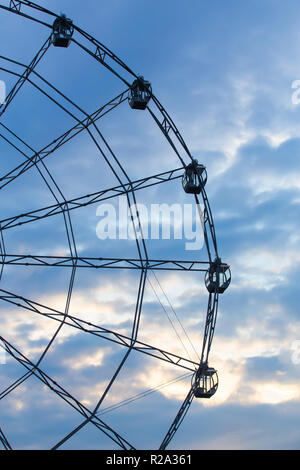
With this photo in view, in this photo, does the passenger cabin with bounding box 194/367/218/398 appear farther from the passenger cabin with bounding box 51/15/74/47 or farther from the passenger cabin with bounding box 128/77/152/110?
the passenger cabin with bounding box 51/15/74/47

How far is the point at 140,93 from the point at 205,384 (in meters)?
15.3

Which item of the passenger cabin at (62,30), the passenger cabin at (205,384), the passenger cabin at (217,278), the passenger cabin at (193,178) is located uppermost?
the passenger cabin at (62,30)

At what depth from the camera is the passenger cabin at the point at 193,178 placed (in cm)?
3575

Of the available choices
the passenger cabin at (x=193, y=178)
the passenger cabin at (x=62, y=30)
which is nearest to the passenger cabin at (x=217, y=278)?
the passenger cabin at (x=193, y=178)

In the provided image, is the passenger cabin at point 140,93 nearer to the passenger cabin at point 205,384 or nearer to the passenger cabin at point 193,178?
the passenger cabin at point 193,178

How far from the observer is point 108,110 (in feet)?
117

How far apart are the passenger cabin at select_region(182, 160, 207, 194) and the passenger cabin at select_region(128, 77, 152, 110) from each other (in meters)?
4.01

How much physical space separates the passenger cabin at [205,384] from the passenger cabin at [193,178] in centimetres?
928

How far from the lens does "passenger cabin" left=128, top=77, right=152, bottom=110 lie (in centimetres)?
3538

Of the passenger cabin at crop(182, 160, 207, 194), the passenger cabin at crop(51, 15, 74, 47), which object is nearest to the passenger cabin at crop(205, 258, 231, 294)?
the passenger cabin at crop(182, 160, 207, 194)
